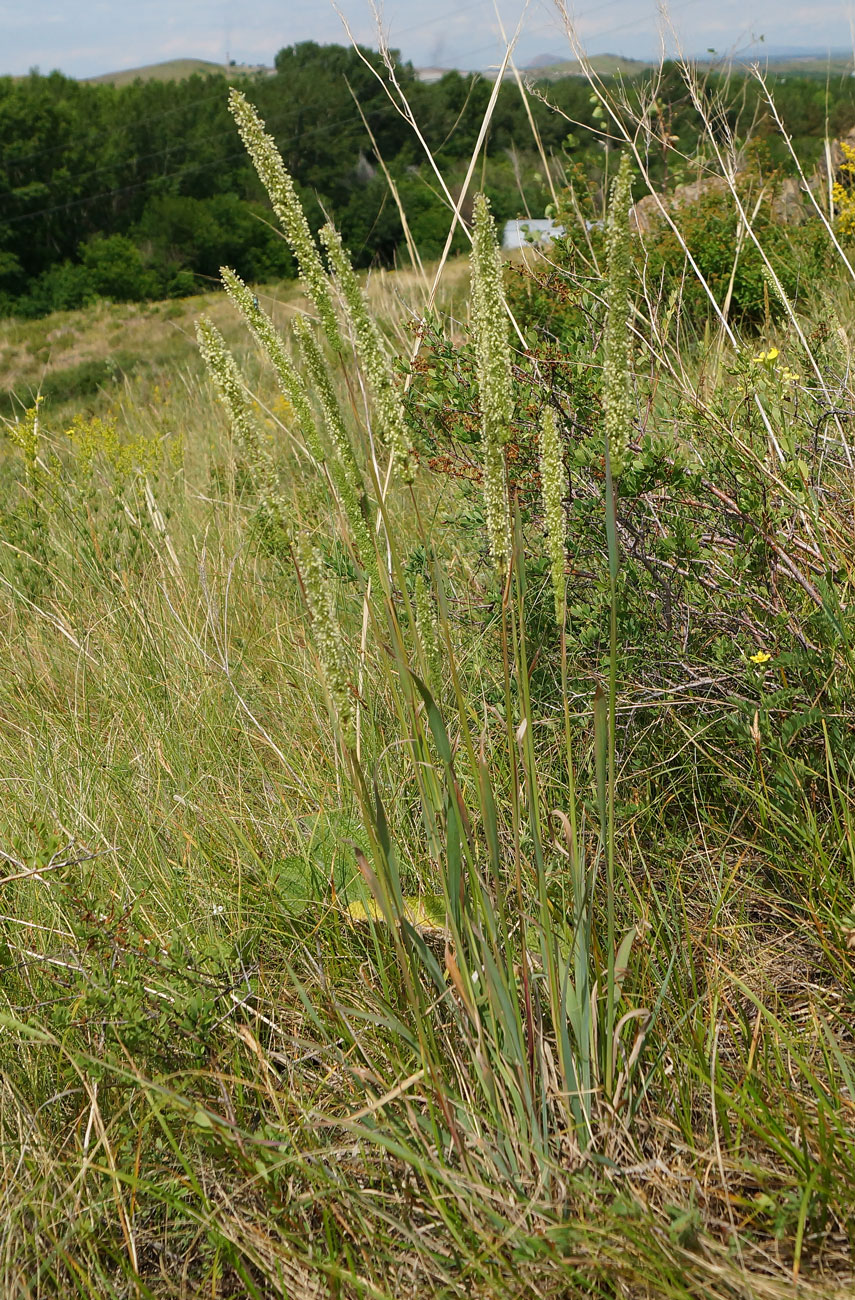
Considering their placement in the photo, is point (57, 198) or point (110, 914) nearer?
point (110, 914)

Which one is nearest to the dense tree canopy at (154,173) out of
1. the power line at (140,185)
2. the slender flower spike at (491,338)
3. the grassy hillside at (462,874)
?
the power line at (140,185)

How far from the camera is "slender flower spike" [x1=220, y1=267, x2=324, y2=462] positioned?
114cm

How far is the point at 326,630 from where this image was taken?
3.80 ft

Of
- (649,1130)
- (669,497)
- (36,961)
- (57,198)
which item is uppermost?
(57,198)

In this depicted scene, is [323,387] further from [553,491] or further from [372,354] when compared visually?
[553,491]

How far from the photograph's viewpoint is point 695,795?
215cm

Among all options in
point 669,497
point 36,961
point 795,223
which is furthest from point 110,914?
point 795,223

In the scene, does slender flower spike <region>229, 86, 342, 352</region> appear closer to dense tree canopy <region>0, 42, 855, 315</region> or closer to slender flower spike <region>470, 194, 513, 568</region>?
slender flower spike <region>470, 194, 513, 568</region>

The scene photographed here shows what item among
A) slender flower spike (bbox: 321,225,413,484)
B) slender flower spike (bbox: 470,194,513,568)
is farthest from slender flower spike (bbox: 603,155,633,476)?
slender flower spike (bbox: 321,225,413,484)

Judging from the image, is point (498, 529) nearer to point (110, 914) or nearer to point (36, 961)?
point (110, 914)

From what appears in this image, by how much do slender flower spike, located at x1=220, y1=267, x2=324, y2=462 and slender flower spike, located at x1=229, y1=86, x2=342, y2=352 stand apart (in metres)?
0.07

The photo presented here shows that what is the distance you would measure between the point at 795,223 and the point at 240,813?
6.59m

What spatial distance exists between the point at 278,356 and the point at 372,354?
13 cm

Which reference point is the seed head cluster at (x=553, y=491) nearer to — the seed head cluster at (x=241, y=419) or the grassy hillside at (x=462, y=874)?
the grassy hillside at (x=462, y=874)
